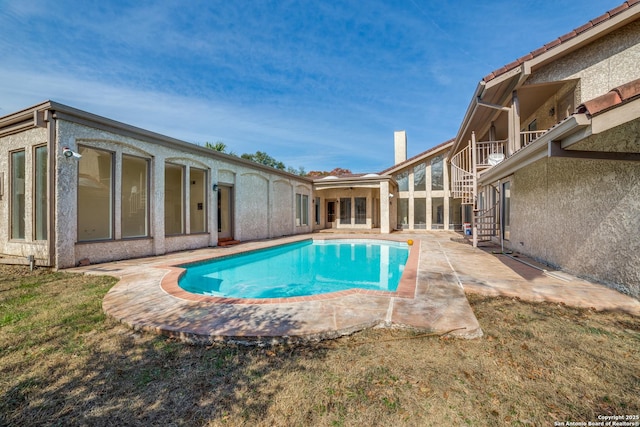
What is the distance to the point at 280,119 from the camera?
84.7ft

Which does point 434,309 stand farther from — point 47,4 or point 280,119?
point 280,119

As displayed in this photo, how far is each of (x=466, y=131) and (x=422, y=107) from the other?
32.5 feet

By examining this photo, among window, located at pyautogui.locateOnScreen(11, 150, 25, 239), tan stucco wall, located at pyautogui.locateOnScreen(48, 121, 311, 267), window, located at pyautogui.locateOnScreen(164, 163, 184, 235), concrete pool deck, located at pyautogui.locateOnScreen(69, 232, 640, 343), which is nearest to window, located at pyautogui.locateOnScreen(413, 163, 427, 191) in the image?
→ tan stucco wall, located at pyautogui.locateOnScreen(48, 121, 311, 267)

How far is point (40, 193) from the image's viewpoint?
731cm

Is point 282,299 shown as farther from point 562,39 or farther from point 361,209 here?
point 361,209

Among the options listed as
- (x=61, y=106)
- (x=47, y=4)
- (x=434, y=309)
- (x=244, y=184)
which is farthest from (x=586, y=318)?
(x=47, y=4)

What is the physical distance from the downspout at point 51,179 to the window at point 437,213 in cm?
1925

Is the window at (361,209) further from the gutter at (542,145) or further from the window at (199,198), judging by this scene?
the window at (199,198)

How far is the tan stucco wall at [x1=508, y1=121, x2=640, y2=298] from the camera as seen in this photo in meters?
4.41

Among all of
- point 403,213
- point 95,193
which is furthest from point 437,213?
point 95,193

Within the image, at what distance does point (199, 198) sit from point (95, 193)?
3694 mm

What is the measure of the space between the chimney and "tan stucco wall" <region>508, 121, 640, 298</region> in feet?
57.0

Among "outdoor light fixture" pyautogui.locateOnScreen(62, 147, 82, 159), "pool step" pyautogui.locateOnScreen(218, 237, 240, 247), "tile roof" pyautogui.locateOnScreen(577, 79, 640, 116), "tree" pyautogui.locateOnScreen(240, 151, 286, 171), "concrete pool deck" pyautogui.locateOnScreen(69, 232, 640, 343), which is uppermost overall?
"tree" pyautogui.locateOnScreen(240, 151, 286, 171)

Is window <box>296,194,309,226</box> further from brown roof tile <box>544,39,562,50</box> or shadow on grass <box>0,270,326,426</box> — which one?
shadow on grass <box>0,270,326,426</box>
